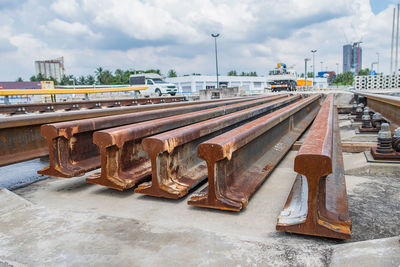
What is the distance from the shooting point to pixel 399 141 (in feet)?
10.6

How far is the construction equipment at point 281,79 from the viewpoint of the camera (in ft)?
115

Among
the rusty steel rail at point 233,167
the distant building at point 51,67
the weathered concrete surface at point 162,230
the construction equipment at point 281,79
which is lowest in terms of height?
the weathered concrete surface at point 162,230

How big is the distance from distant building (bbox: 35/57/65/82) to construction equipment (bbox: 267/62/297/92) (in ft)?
490

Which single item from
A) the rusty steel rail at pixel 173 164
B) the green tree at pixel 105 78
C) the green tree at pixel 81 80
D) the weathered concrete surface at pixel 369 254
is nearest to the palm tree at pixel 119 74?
the green tree at pixel 105 78

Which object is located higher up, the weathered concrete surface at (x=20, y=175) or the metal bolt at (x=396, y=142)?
the metal bolt at (x=396, y=142)

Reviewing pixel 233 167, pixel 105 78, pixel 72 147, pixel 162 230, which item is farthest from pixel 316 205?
pixel 105 78

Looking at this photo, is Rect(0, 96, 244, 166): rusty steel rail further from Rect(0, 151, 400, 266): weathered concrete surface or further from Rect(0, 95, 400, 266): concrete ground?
Rect(0, 151, 400, 266): weathered concrete surface

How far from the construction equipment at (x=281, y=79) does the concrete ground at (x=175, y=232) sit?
111 feet

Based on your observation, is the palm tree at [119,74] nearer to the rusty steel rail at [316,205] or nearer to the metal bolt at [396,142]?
the metal bolt at [396,142]

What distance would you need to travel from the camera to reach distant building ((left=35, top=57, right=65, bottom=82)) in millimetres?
160375

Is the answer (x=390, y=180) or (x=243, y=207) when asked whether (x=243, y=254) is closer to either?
(x=243, y=207)

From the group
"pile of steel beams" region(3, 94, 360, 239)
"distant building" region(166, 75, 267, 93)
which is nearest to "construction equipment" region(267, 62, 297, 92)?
"distant building" region(166, 75, 267, 93)

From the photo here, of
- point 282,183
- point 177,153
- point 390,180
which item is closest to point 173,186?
point 177,153

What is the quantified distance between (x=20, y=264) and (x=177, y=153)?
1383 mm
